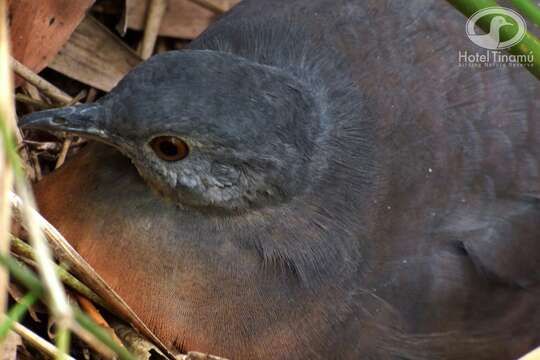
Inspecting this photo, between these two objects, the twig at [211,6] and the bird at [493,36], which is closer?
the bird at [493,36]

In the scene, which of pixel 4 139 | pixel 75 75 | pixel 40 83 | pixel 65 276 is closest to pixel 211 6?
pixel 75 75

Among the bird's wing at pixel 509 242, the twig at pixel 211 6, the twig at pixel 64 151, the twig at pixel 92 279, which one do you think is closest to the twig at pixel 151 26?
the twig at pixel 211 6

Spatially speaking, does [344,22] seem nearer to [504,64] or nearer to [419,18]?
[419,18]

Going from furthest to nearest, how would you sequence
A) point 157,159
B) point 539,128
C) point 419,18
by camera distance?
1. point 419,18
2. point 539,128
3. point 157,159

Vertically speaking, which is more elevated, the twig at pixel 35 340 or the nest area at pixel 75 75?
the nest area at pixel 75 75

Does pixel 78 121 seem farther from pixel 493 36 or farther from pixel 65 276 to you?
pixel 493 36

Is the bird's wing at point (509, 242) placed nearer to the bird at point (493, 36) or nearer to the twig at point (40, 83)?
the bird at point (493, 36)

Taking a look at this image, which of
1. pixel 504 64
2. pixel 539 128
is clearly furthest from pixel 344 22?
pixel 539 128

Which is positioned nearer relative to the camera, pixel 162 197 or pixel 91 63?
pixel 162 197
